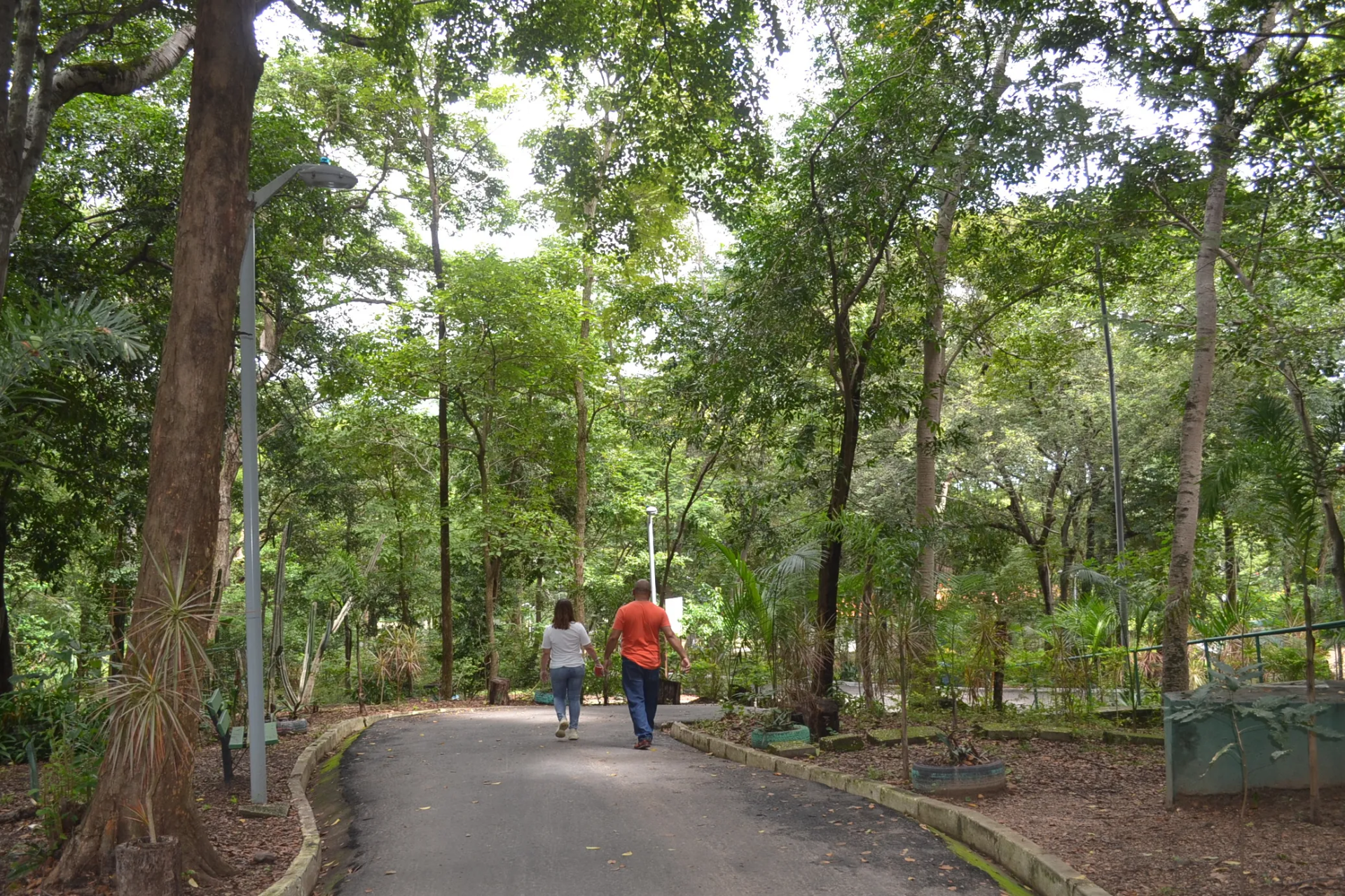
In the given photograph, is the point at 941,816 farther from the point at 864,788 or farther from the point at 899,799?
the point at 864,788

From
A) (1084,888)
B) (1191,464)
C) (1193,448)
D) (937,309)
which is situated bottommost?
(1084,888)

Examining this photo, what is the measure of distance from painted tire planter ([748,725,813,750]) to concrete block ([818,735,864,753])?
27 cm

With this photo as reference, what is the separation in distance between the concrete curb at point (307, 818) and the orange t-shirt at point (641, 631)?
369cm

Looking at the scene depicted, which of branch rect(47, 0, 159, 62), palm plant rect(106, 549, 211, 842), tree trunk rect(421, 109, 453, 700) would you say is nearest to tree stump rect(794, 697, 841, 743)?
palm plant rect(106, 549, 211, 842)

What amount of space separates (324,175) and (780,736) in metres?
7.53

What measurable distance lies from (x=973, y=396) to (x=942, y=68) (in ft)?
59.5

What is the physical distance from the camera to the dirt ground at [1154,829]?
5.31 meters

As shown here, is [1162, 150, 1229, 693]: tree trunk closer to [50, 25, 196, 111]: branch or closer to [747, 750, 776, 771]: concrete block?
[747, 750, 776, 771]: concrete block

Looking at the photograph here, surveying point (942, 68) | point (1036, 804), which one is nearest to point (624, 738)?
point (1036, 804)

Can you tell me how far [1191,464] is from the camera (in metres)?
12.7

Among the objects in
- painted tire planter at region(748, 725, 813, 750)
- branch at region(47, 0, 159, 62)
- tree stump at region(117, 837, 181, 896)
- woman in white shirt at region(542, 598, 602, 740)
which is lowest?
painted tire planter at region(748, 725, 813, 750)

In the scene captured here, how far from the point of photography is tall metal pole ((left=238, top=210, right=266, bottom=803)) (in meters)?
8.05

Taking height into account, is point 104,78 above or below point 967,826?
above

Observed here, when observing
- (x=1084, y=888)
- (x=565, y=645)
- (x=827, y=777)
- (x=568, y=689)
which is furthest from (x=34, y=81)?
(x=1084, y=888)
